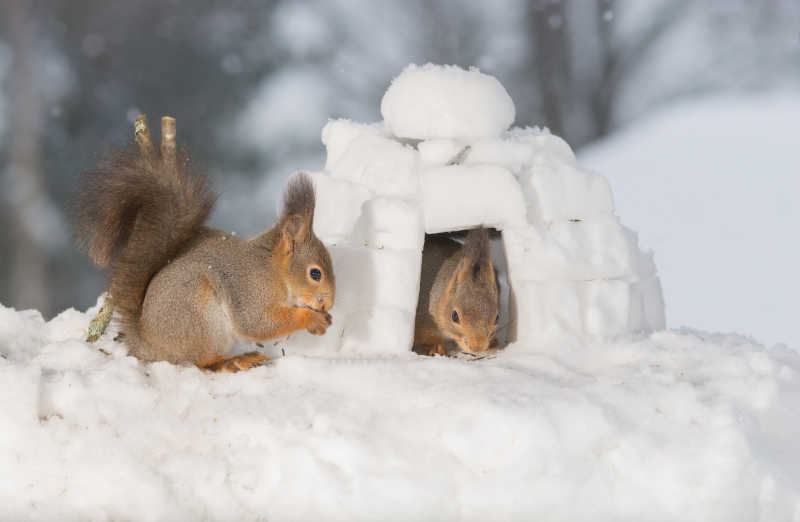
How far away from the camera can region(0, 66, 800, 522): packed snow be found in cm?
183

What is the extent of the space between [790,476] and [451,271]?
4.61 ft

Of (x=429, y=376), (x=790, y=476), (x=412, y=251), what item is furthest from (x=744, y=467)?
(x=412, y=251)

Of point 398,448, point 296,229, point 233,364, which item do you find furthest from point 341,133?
point 398,448

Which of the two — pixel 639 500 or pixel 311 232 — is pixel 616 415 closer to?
pixel 639 500

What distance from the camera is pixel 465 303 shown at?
2799 mm

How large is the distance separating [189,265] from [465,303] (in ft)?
3.28

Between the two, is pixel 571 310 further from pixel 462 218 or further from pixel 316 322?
pixel 316 322

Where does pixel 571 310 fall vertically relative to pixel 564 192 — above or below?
below

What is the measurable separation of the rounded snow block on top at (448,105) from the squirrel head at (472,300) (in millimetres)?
435

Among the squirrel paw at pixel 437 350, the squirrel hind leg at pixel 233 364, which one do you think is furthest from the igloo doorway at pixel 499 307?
the squirrel hind leg at pixel 233 364

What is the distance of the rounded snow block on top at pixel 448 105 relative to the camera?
2963mm

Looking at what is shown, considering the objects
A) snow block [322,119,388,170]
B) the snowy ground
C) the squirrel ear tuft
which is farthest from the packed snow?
the squirrel ear tuft

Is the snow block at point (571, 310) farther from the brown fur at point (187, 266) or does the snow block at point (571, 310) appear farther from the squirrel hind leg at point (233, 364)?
the squirrel hind leg at point (233, 364)

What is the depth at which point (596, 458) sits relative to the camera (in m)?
1.91
